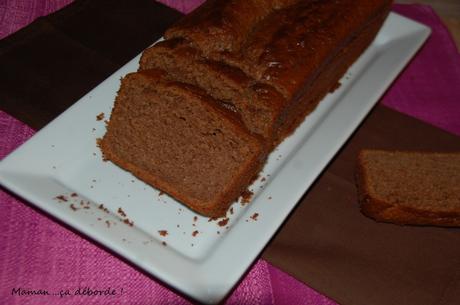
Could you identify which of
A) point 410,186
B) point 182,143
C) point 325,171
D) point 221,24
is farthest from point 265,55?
point 410,186

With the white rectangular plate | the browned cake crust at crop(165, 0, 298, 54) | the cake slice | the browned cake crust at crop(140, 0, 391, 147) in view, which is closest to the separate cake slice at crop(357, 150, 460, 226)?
the white rectangular plate

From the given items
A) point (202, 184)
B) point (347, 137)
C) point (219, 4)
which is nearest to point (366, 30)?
point (347, 137)

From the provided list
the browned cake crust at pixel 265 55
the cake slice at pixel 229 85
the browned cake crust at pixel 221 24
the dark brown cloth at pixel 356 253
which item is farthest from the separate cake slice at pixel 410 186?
the browned cake crust at pixel 221 24

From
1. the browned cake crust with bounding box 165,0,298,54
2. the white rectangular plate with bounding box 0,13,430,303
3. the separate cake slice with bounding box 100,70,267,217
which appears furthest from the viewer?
the browned cake crust with bounding box 165,0,298,54

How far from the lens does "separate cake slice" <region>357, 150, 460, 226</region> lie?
2510 millimetres

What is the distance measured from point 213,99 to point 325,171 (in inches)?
33.9

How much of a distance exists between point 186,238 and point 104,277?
0.41m

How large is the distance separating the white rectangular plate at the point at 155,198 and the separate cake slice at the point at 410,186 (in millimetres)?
252

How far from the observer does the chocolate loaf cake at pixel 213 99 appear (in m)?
2.28

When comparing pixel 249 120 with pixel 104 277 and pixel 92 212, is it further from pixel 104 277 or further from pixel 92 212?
pixel 104 277

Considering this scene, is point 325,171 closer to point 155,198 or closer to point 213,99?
point 213,99

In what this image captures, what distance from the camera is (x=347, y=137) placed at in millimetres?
2736

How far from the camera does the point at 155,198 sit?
2398mm

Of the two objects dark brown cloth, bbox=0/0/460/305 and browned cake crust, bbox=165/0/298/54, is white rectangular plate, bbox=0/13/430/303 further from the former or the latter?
browned cake crust, bbox=165/0/298/54
